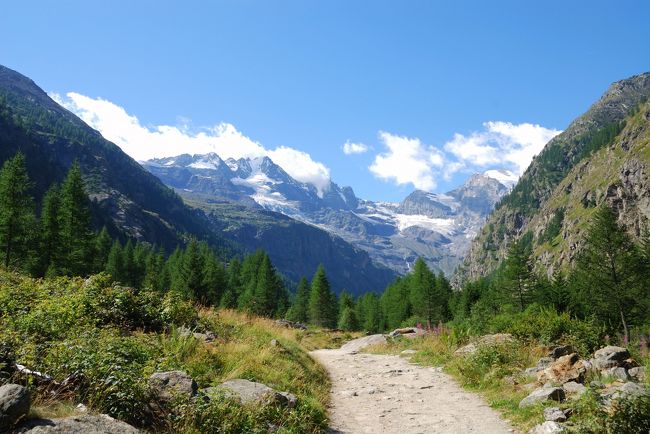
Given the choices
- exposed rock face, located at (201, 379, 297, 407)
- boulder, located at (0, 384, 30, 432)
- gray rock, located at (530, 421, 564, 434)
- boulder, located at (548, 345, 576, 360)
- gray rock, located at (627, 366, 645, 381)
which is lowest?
exposed rock face, located at (201, 379, 297, 407)

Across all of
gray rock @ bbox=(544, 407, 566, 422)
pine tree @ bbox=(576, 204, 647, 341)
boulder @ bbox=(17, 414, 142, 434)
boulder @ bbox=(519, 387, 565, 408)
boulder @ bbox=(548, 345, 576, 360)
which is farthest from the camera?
pine tree @ bbox=(576, 204, 647, 341)

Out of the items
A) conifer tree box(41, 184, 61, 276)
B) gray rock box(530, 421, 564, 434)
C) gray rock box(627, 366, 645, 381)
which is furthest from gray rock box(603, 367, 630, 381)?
conifer tree box(41, 184, 61, 276)

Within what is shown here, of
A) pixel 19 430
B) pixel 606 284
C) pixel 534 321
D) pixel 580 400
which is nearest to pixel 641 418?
pixel 580 400

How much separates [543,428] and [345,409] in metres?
4.89

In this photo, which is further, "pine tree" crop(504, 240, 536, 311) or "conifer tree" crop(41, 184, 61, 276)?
"pine tree" crop(504, 240, 536, 311)

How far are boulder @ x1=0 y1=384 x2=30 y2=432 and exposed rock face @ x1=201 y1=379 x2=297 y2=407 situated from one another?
117 inches

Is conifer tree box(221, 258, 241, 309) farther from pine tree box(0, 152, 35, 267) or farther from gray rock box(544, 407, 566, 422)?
gray rock box(544, 407, 566, 422)

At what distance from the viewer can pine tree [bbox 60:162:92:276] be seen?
48.6 m

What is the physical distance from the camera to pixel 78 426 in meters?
5.13

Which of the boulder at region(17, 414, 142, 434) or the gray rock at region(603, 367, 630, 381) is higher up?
the gray rock at region(603, 367, 630, 381)

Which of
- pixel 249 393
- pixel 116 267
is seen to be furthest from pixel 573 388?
pixel 116 267

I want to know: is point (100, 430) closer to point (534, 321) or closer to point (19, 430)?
point (19, 430)

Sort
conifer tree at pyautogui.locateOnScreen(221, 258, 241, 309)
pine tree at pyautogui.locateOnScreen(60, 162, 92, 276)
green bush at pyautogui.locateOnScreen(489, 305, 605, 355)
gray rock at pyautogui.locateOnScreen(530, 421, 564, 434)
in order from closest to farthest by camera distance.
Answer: gray rock at pyautogui.locateOnScreen(530, 421, 564, 434) → green bush at pyautogui.locateOnScreen(489, 305, 605, 355) → pine tree at pyautogui.locateOnScreen(60, 162, 92, 276) → conifer tree at pyautogui.locateOnScreen(221, 258, 241, 309)

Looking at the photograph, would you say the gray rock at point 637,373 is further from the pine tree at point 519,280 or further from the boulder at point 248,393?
the pine tree at point 519,280
